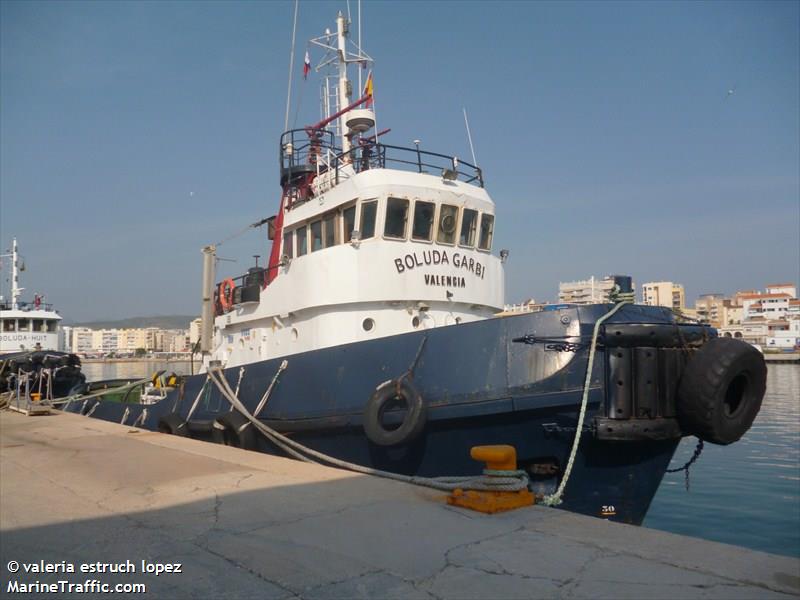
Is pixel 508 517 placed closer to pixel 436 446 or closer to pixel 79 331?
pixel 436 446

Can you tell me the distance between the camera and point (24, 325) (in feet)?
75.8

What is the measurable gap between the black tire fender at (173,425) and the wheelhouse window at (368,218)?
3997 millimetres

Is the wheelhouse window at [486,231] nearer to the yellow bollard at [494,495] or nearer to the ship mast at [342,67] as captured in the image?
the ship mast at [342,67]

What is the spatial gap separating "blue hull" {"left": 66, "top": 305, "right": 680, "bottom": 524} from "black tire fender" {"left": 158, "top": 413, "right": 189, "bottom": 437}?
11.9 feet

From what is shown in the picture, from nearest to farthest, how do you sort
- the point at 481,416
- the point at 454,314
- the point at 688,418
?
1. the point at 688,418
2. the point at 481,416
3. the point at 454,314

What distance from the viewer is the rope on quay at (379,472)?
4336 mm

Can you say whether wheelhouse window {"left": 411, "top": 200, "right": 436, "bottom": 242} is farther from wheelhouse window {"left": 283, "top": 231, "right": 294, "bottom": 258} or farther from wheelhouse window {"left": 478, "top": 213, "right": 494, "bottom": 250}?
wheelhouse window {"left": 283, "top": 231, "right": 294, "bottom": 258}

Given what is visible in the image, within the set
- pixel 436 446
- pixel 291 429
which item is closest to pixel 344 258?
pixel 291 429

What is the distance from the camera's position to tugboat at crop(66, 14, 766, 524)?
17.4 ft

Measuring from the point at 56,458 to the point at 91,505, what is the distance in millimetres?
2658

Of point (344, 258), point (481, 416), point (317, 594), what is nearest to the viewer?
point (317, 594)

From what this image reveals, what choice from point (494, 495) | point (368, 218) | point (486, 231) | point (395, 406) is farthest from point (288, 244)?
point (494, 495)

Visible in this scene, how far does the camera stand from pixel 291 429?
7117 millimetres

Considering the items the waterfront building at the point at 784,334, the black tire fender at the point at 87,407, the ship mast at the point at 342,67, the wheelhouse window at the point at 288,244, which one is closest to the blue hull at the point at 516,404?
the wheelhouse window at the point at 288,244
